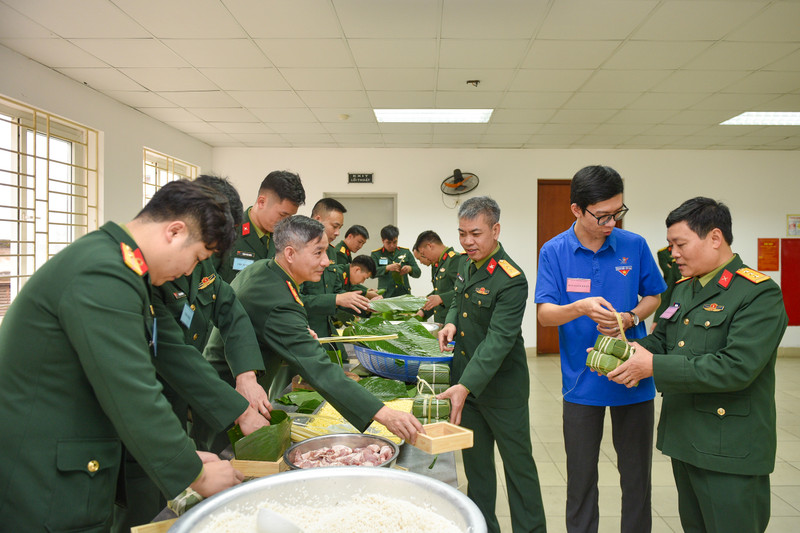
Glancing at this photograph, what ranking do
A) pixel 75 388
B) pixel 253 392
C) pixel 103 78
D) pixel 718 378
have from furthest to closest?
pixel 103 78 → pixel 253 392 → pixel 718 378 → pixel 75 388

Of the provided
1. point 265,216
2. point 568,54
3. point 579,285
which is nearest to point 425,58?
point 568,54

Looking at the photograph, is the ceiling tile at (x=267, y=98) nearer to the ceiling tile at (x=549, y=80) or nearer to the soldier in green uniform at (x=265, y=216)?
the ceiling tile at (x=549, y=80)

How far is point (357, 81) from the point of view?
14.7ft

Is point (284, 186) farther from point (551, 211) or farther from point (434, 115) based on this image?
point (551, 211)

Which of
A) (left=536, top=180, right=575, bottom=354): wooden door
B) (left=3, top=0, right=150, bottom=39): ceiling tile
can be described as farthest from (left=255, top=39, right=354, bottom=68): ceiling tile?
(left=536, top=180, right=575, bottom=354): wooden door

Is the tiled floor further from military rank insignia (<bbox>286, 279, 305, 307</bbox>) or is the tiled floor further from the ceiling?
the ceiling

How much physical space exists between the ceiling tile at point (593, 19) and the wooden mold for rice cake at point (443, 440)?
2.84 metres

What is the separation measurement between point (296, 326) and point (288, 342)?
62 millimetres

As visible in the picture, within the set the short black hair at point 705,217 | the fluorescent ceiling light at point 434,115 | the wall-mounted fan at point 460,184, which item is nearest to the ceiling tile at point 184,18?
the fluorescent ceiling light at point 434,115

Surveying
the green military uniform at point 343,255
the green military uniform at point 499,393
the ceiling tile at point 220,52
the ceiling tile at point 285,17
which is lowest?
the green military uniform at point 499,393

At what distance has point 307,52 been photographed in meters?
3.85

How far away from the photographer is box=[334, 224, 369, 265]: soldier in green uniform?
18.7 feet

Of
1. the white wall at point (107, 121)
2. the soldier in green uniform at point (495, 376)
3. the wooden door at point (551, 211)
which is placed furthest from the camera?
the wooden door at point (551, 211)

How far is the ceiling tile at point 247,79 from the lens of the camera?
4215 mm
